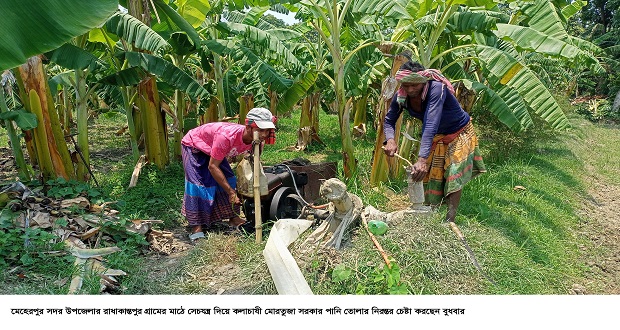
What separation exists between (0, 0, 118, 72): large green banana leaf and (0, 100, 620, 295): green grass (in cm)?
160

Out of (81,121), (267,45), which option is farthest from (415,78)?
(81,121)

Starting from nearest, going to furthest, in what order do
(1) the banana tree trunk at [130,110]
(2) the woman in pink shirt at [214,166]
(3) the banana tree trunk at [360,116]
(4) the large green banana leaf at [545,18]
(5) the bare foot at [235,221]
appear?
(2) the woman in pink shirt at [214,166] → (5) the bare foot at [235,221] → (4) the large green banana leaf at [545,18] → (1) the banana tree trunk at [130,110] → (3) the banana tree trunk at [360,116]

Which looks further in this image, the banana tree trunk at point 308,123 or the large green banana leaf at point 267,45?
the banana tree trunk at point 308,123

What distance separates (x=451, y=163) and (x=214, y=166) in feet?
6.86

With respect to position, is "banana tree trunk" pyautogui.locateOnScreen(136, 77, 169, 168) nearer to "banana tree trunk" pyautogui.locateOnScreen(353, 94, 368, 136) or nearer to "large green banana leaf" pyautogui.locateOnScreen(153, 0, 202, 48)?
"large green banana leaf" pyautogui.locateOnScreen(153, 0, 202, 48)


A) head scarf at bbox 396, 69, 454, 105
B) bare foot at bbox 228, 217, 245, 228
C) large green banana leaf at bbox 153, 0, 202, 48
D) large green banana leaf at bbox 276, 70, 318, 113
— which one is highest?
large green banana leaf at bbox 153, 0, 202, 48

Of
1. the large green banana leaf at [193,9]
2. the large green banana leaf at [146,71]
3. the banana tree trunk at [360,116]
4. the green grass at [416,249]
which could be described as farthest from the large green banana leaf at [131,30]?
the banana tree trunk at [360,116]

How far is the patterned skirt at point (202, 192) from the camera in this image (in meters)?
4.55

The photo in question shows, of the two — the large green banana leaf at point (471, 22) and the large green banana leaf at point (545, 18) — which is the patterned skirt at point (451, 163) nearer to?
the large green banana leaf at point (471, 22)

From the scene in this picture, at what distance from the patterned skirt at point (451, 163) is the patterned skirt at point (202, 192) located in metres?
1.94

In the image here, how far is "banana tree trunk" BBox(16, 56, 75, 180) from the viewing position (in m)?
4.89

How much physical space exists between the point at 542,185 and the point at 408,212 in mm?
3752

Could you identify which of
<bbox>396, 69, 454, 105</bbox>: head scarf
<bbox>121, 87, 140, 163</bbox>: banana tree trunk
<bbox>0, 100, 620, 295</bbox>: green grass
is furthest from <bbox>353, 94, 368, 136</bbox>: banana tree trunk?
<bbox>396, 69, 454, 105</bbox>: head scarf
